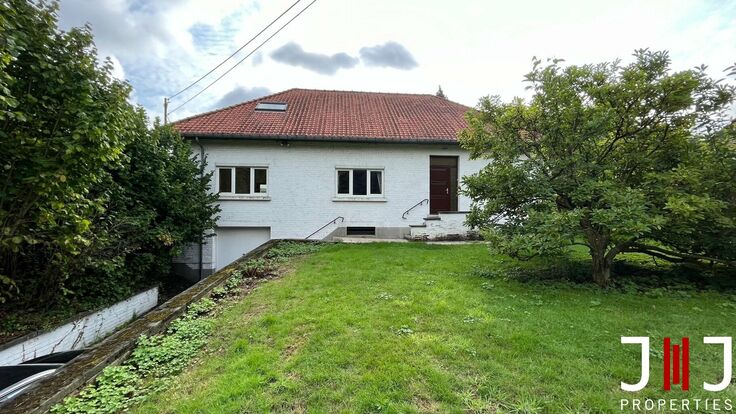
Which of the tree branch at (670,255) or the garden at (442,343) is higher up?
the tree branch at (670,255)

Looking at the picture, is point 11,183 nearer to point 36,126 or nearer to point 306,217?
point 36,126

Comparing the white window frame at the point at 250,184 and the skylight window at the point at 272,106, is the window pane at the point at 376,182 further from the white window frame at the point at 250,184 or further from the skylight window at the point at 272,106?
the skylight window at the point at 272,106

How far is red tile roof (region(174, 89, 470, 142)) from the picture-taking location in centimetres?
1098

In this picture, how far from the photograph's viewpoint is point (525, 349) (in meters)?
3.03

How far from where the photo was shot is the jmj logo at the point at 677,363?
246cm

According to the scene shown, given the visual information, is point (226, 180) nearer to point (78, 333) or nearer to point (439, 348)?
point (78, 333)

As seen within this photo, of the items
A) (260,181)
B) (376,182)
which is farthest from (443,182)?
(260,181)

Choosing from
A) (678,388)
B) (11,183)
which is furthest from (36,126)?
(678,388)

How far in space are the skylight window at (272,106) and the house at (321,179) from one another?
0.91 meters

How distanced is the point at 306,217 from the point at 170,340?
7.78 metres

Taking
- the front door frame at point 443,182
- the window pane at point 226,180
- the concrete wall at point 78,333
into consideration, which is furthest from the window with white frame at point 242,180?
the front door frame at point 443,182

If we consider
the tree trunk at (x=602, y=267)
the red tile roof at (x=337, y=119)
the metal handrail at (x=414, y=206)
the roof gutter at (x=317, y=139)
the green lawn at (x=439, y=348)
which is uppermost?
the red tile roof at (x=337, y=119)

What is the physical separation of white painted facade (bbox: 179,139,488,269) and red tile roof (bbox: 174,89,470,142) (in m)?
0.39

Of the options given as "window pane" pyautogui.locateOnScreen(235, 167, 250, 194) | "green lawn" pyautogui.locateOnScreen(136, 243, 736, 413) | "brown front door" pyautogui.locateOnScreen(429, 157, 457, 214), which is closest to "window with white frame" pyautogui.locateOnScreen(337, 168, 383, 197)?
"brown front door" pyautogui.locateOnScreen(429, 157, 457, 214)
